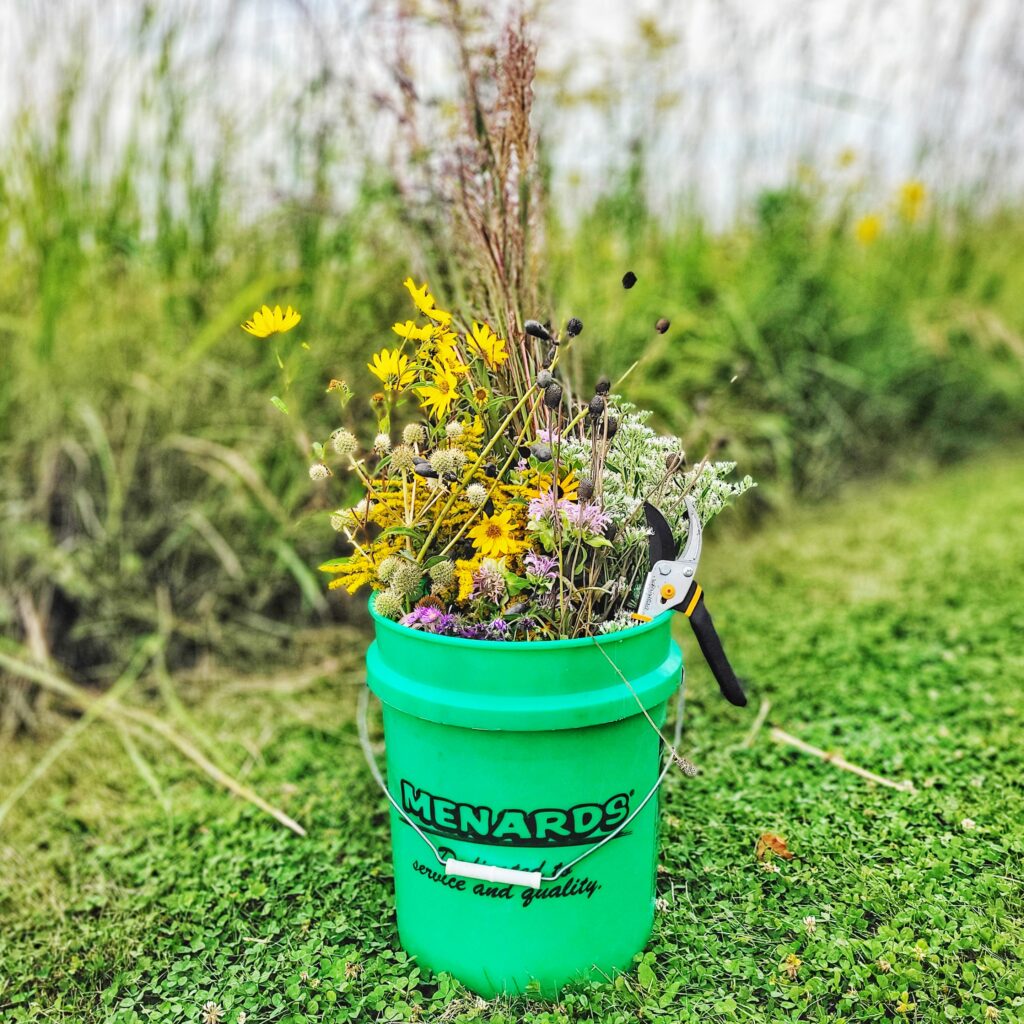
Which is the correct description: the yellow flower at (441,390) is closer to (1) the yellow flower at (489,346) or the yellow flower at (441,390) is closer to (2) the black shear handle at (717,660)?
(1) the yellow flower at (489,346)

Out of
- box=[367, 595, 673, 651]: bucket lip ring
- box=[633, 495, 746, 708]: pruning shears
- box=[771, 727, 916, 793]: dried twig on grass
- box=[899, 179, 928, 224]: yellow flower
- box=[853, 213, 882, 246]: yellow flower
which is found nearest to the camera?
box=[367, 595, 673, 651]: bucket lip ring

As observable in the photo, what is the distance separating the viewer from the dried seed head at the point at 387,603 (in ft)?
4.80

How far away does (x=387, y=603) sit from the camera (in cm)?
146

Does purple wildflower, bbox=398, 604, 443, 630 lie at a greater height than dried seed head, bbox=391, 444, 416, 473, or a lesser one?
lesser

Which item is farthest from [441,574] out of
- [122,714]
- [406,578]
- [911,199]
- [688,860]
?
[911,199]

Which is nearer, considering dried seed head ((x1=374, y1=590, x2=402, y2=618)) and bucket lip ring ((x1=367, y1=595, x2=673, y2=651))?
bucket lip ring ((x1=367, y1=595, x2=673, y2=651))

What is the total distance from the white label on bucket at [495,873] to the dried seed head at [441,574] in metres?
0.41

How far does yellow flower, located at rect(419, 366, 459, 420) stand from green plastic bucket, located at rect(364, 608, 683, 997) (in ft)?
1.10

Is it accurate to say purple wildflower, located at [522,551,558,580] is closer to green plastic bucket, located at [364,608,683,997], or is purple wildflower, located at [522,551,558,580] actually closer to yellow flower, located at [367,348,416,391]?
green plastic bucket, located at [364,608,683,997]

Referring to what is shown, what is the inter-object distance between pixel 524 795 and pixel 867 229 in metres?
4.08

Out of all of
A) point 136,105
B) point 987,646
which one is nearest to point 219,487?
point 136,105

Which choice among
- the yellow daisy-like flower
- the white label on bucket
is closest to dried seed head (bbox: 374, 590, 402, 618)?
the yellow daisy-like flower

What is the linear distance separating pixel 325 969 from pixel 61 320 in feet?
7.10

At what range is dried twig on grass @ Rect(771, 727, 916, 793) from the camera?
194cm
